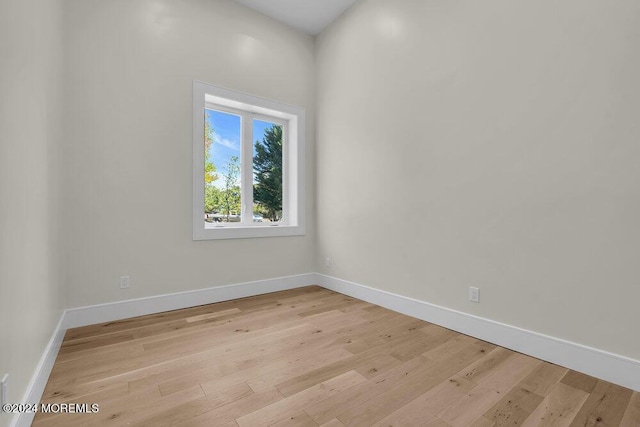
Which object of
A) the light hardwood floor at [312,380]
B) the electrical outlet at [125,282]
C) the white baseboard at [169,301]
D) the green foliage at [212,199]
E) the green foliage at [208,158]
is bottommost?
the light hardwood floor at [312,380]

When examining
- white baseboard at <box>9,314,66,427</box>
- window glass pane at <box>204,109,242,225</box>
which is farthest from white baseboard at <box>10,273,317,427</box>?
window glass pane at <box>204,109,242,225</box>

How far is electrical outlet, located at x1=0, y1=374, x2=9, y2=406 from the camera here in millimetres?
1006

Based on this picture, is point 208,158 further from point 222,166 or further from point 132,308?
point 132,308

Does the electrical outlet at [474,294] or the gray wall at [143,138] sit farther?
the gray wall at [143,138]

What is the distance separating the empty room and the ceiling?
3 centimetres

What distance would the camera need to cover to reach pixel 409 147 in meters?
2.83

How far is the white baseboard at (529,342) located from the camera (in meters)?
1.68

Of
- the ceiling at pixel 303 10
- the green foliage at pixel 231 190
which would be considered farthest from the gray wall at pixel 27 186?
the ceiling at pixel 303 10

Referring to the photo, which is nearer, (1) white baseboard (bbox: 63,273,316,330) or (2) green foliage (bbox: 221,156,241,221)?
(1) white baseboard (bbox: 63,273,316,330)

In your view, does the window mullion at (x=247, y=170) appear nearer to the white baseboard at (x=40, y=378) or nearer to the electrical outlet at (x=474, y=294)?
the white baseboard at (x=40, y=378)

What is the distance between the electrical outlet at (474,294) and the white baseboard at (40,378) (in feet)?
8.70

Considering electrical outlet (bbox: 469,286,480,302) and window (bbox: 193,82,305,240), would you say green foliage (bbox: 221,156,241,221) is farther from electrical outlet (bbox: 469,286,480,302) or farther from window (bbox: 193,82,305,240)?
electrical outlet (bbox: 469,286,480,302)

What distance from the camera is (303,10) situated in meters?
3.54

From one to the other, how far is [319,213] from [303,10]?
243 cm
